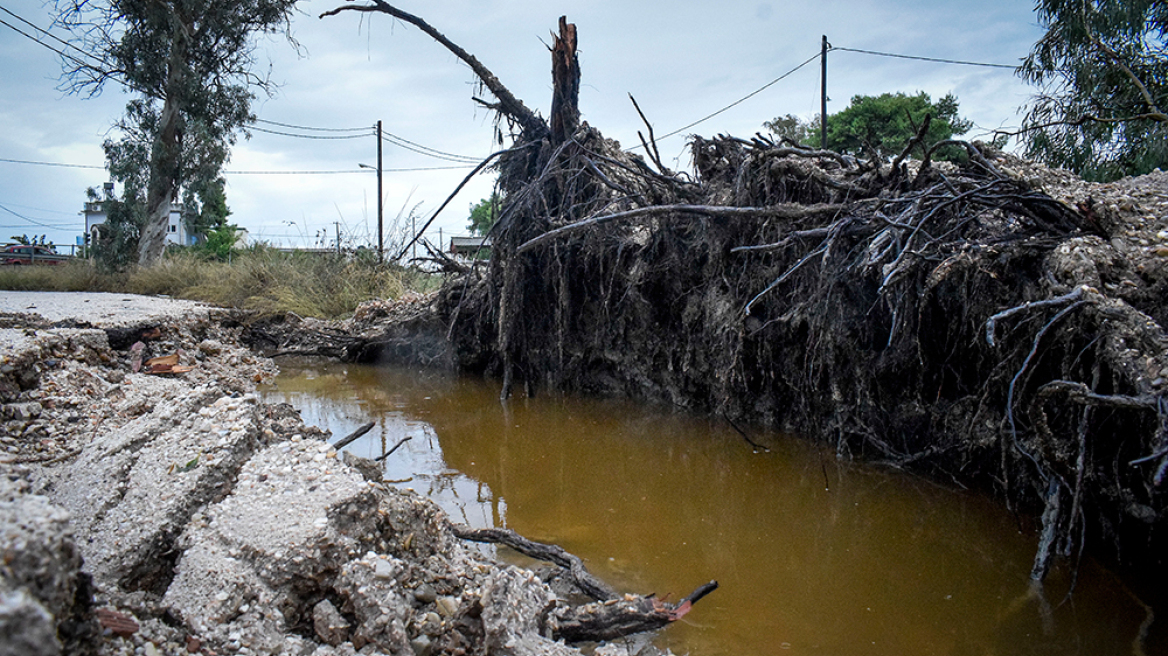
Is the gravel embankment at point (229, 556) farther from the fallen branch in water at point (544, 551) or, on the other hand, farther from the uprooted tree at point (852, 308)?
the uprooted tree at point (852, 308)

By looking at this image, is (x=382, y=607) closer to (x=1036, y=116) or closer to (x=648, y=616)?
(x=648, y=616)

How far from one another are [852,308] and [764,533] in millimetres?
1687

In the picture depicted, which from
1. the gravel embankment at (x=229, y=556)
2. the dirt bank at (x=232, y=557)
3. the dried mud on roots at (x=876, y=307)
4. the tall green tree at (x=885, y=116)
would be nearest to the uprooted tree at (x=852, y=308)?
the dried mud on roots at (x=876, y=307)

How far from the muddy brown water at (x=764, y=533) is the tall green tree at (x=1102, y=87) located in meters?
9.27

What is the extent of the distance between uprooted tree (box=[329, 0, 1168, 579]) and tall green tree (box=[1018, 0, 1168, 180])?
322 inches

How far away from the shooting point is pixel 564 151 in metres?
6.71

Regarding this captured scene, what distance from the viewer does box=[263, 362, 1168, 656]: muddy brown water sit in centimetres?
244

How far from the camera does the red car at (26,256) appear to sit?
74.5 feet

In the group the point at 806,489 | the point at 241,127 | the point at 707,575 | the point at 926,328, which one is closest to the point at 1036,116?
the point at 926,328

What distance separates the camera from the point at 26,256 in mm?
23141

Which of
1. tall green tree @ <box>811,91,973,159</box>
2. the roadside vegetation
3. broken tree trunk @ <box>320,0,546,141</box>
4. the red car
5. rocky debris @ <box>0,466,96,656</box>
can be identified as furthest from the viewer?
the red car

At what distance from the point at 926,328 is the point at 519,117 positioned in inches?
182

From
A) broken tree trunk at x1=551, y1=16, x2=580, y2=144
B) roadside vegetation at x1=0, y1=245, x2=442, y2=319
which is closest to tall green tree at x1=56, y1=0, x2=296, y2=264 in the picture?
roadside vegetation at x1=0, y1=245, x2=442, y2=319

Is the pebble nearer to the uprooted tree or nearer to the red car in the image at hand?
the uprooted tree
